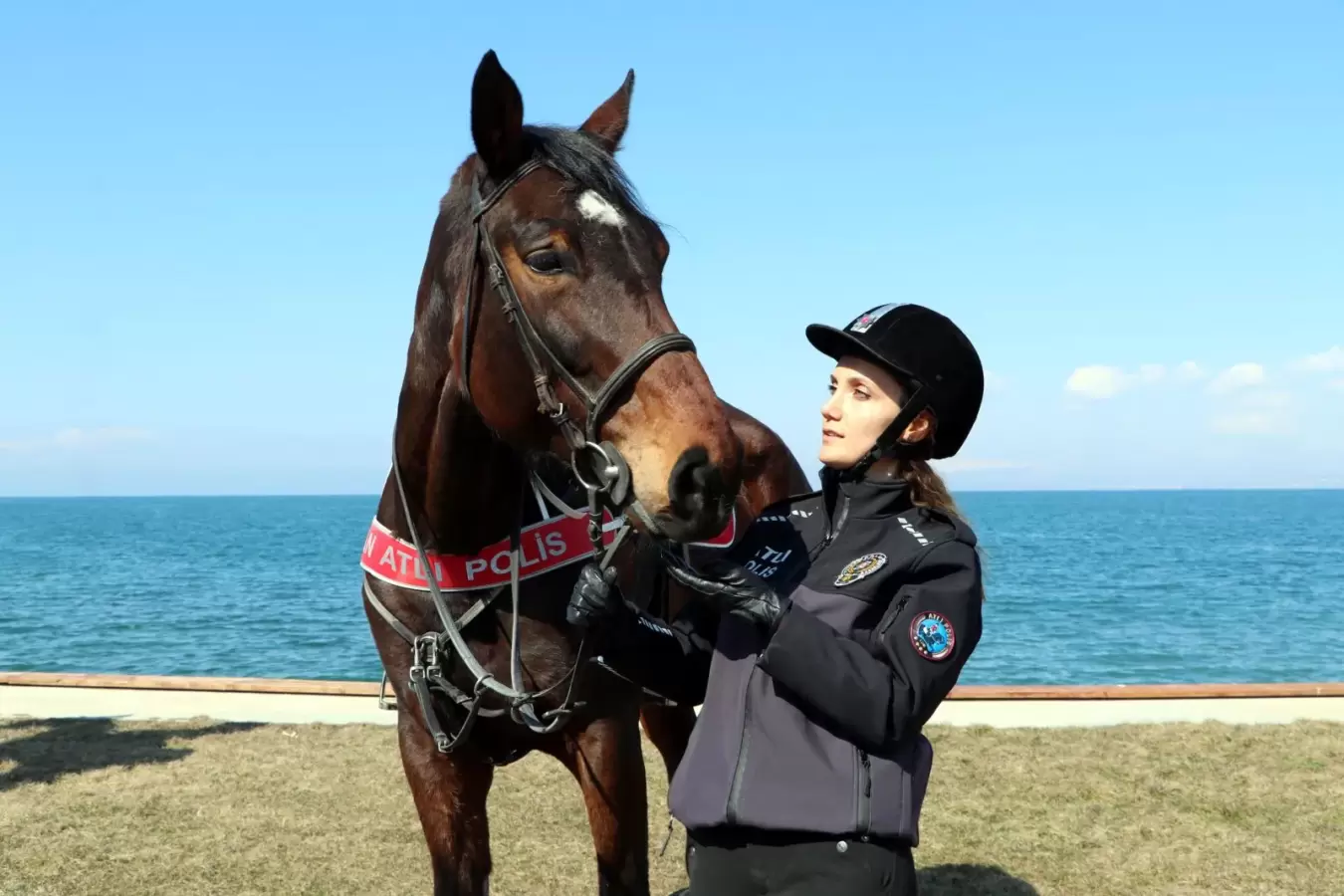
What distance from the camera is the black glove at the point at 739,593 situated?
Answer: 6.52ft

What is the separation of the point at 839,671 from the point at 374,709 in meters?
7.07

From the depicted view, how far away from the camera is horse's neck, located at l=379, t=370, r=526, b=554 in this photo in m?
2.77

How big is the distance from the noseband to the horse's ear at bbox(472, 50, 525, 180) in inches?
1.7

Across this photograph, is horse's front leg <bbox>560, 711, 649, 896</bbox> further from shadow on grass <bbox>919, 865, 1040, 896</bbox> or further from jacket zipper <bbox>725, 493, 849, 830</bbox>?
shadow on grass <bbox>919, 865, 1040, 896</bbox>

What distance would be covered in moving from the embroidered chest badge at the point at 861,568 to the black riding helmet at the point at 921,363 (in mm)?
215

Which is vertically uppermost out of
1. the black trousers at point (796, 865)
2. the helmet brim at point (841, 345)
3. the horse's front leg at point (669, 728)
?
the helmet brim at point (841, 345)

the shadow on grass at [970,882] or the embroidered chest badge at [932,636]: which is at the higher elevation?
the embroidered chest badge at [932,636]

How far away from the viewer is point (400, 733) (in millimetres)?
3139

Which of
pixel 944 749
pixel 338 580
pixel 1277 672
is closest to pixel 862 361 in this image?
pixel 944 749

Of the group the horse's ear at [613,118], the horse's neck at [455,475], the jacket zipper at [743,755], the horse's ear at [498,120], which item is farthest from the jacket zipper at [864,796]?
the horse's ear at [613,118]

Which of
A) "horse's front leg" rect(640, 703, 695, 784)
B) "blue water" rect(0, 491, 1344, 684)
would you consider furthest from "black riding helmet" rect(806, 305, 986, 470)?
"horse's front leg" rect(640, 703, 695, 784)

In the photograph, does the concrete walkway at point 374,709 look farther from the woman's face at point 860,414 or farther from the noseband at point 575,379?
the noseband at point 575,379

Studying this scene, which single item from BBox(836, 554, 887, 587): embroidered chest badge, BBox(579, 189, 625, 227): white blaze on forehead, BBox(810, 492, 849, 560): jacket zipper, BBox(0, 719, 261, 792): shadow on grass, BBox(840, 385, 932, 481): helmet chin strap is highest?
BBox(579, 189, 625, 227): white blaze on forehead

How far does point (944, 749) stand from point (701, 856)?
5.17 meters
